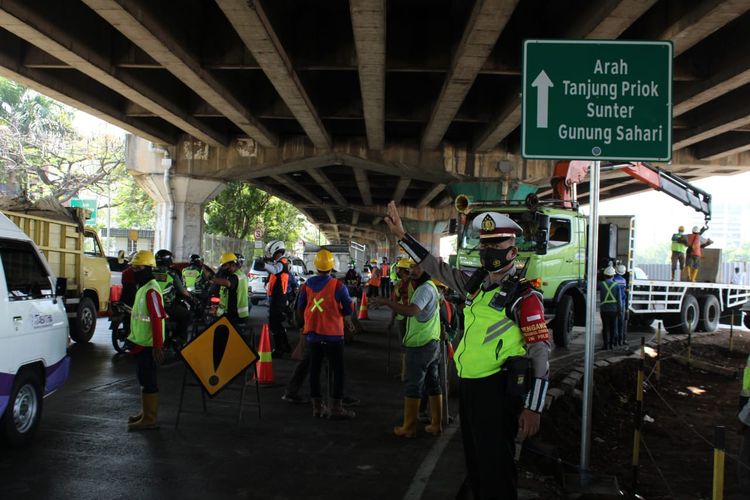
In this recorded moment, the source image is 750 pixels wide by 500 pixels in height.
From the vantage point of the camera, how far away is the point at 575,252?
14.2 m

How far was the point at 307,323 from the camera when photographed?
7.56 meters

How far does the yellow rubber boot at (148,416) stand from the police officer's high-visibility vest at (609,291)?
1013 centimetres

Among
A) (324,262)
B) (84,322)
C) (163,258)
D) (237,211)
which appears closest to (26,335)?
(324,262)

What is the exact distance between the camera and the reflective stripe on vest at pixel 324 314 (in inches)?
295

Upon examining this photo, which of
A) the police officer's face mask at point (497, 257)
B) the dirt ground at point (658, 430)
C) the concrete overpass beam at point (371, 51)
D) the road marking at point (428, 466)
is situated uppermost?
the concrete overpass beam at point (371, 51)

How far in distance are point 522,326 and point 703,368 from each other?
1159 centimetres

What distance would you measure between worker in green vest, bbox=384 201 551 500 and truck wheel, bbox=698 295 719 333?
680 inches

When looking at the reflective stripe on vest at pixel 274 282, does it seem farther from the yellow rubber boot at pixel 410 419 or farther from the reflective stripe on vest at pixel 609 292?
the reflective stripe on vest at pixel 609 292

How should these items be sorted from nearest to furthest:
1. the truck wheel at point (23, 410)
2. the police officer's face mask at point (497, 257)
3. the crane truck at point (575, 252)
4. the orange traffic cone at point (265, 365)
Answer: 1. the police officer's face mask at point (497, 257)
2. the truck wheel at point (23, 410)
3. the orange traffic cone at point (265, 365)
4. the crane truck at point (575, 252)

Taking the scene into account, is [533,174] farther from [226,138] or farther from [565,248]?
[226,138]

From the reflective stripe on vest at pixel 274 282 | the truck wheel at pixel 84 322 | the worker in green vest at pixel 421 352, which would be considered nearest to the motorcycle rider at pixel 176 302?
the reflective stripe on vest at pixel 274 282

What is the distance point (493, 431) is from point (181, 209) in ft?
73.3

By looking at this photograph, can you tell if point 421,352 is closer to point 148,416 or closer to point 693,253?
point 148,416

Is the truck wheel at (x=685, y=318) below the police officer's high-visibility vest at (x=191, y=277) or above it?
below
